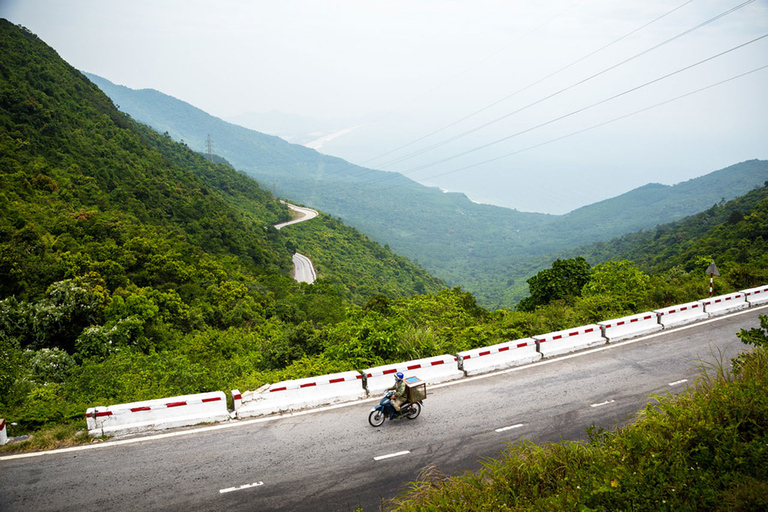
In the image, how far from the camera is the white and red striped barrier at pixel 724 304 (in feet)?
50.8

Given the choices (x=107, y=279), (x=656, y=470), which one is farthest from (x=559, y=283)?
(x=107, y=279)

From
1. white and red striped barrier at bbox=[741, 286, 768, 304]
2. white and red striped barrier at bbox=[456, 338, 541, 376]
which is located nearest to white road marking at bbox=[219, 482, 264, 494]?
white and red striped barrier at bbox=[456, 338, 541, 376]

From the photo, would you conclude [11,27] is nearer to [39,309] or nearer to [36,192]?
[36,192]

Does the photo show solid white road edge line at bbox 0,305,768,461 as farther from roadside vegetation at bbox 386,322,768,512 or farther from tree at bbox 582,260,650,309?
tree at bbox 582,260,650,309

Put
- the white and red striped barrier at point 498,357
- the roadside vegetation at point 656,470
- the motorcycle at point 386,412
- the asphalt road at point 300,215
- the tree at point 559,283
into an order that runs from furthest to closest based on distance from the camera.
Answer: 1. the asphalt road at point 300,215
2. the tree at point 559,283
3. the white and red striped barrier at point 498,357
4. the motorcycle at point 386,412
5. the roadside vegetation at point 656,470

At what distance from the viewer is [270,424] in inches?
341

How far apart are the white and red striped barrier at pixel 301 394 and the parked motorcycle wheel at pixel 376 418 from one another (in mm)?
1199

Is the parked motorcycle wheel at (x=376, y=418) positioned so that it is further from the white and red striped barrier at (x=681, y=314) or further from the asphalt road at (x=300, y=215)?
the asphalt road at (x=300, y=215)

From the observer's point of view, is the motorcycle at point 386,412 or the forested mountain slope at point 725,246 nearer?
the motorcycle at point 386,412

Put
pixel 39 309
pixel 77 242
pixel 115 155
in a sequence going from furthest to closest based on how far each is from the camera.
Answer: pixel 115 155
pixel 77 242
pixel 39 309

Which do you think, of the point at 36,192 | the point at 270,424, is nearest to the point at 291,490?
the point at 270,424

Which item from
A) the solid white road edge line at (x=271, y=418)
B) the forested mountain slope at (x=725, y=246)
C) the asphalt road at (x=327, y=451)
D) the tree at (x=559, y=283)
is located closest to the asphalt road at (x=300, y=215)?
the forested mountain slope at (x=725, y=246)

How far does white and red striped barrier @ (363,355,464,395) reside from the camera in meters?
10.1

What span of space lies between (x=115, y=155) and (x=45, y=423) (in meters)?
49.4
